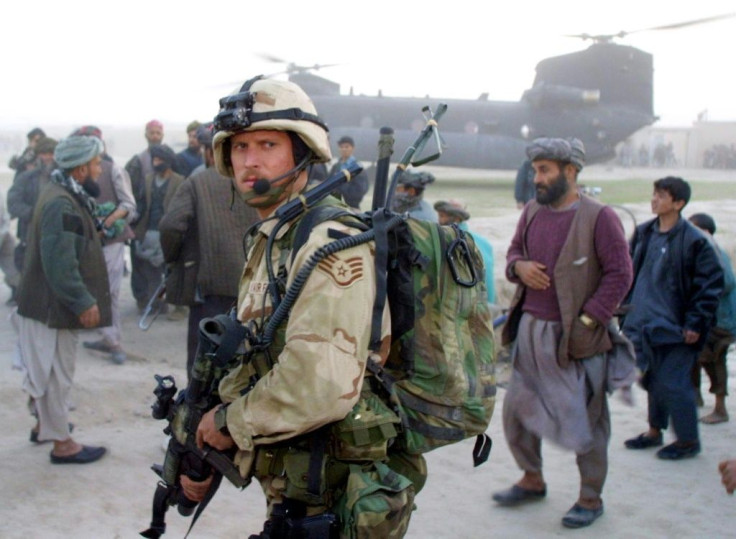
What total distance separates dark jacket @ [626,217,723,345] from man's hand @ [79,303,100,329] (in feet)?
11.3

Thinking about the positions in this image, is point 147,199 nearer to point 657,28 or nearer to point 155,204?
point 155,204

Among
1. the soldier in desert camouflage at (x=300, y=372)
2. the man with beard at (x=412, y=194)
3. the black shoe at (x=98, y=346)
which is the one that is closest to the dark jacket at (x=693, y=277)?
the man with beard at (x=412, y=194)

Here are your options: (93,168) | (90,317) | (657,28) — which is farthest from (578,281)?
(657,28)

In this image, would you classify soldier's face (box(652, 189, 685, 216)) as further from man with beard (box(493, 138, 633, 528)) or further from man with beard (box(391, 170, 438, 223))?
man with beard (box(391, 170, 438, 223))

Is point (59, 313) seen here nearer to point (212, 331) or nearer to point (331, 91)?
point (212, 331)

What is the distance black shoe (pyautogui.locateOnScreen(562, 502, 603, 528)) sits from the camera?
4.54 meters

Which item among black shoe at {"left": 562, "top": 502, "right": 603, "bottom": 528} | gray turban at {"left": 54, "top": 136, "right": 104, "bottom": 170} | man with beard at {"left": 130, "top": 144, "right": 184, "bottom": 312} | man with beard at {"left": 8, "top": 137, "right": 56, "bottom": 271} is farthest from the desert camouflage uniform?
man with beard at {"left": 8, "top": 137, "right": 56, "bottom": 271}

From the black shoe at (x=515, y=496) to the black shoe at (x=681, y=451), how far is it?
1159 mm

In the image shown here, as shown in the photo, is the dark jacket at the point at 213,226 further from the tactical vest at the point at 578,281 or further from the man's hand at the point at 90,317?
the tactical vest at the point at 578,281

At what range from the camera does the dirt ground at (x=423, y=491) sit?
177 inches

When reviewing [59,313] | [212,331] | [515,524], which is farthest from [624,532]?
[59,313]

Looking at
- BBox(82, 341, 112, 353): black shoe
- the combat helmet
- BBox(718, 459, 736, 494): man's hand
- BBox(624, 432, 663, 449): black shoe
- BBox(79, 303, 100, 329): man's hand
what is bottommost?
BBox(624, 432, 663, 449): black shoe

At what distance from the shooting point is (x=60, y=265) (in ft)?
15.8

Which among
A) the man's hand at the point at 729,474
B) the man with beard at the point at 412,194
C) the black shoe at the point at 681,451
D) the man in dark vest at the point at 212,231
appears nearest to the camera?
the man's hand at the point at 729,474
